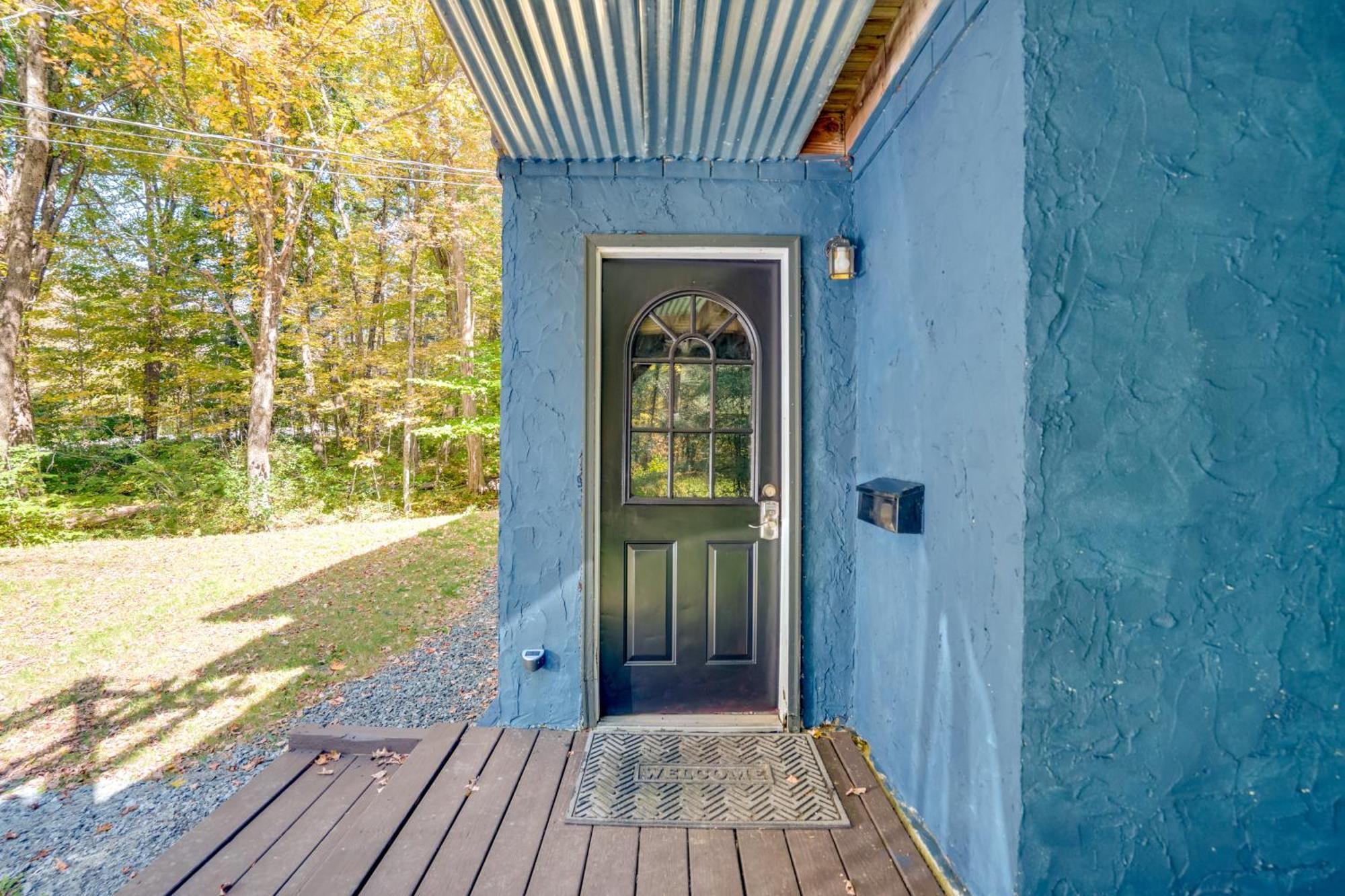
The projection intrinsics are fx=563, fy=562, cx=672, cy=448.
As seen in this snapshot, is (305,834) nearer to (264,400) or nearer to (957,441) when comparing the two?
(957,441)

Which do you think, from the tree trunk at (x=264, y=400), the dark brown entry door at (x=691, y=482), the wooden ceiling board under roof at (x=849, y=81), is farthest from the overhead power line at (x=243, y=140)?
the wooden ceiling board under roof at (x=849, y=81)

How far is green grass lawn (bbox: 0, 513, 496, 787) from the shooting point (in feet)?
9.69

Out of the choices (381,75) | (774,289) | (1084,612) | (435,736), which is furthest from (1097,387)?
(381,75)

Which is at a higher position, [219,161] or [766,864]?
[219,161]

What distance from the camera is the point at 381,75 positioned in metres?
8.17

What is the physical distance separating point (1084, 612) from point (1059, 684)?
18 cm

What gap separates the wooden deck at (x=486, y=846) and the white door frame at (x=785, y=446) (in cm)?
37

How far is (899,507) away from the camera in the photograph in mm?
1826

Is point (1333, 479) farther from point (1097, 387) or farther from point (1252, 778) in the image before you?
point (1252, 778)

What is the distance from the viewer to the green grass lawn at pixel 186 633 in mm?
2953

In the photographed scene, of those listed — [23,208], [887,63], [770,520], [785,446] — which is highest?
[23,208]

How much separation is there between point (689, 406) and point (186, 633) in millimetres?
4330

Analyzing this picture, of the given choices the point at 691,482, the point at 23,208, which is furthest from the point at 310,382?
the point at 691,482

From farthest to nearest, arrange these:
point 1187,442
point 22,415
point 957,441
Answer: point 22,415
point 957,441
point 1187,442
